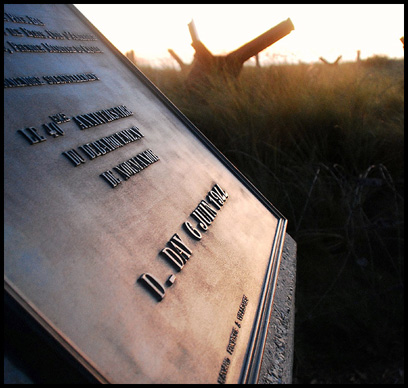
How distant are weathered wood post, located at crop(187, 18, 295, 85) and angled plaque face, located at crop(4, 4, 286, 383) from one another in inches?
126

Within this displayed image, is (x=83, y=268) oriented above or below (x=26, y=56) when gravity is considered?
below

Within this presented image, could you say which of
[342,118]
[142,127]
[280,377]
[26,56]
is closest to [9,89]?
[26,56]

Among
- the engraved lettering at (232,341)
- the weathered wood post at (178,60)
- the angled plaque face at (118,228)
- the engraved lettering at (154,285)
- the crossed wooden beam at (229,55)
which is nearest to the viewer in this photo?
the angled plaque face at (118,228)

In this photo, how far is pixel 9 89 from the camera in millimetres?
1248

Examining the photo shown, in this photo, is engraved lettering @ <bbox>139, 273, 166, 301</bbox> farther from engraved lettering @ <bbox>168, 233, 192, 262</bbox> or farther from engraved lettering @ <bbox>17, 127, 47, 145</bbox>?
engraved lettering @ <bbox>17, 127, 47, 145</bbox>

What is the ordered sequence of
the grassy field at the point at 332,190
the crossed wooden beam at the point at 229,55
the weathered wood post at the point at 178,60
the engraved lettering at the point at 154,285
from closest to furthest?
the engraved lettering at the point at 154,285 < the grassy field at the point at 332,190 < the crossed wooden beam at the point at 229,55 < the weathered wood post at the point at 178,60

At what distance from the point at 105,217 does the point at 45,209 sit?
0.56 ft

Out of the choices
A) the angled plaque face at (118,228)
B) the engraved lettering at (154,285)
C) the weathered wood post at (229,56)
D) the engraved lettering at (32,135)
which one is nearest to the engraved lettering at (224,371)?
the angled plaque face at (118,228)

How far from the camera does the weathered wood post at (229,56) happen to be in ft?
15.6

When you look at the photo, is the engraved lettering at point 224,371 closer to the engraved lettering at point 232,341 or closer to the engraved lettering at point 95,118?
the engraved lettering at point 232,341

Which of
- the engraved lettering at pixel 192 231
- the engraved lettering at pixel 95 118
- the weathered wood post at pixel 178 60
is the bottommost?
the engraved lettering at pixel 192 231

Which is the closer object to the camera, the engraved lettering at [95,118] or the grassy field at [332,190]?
the engraved lettering at [95,118]

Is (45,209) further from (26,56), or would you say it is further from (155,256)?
(26,56)

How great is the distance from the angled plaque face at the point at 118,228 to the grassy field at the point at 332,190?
869 millimetres
